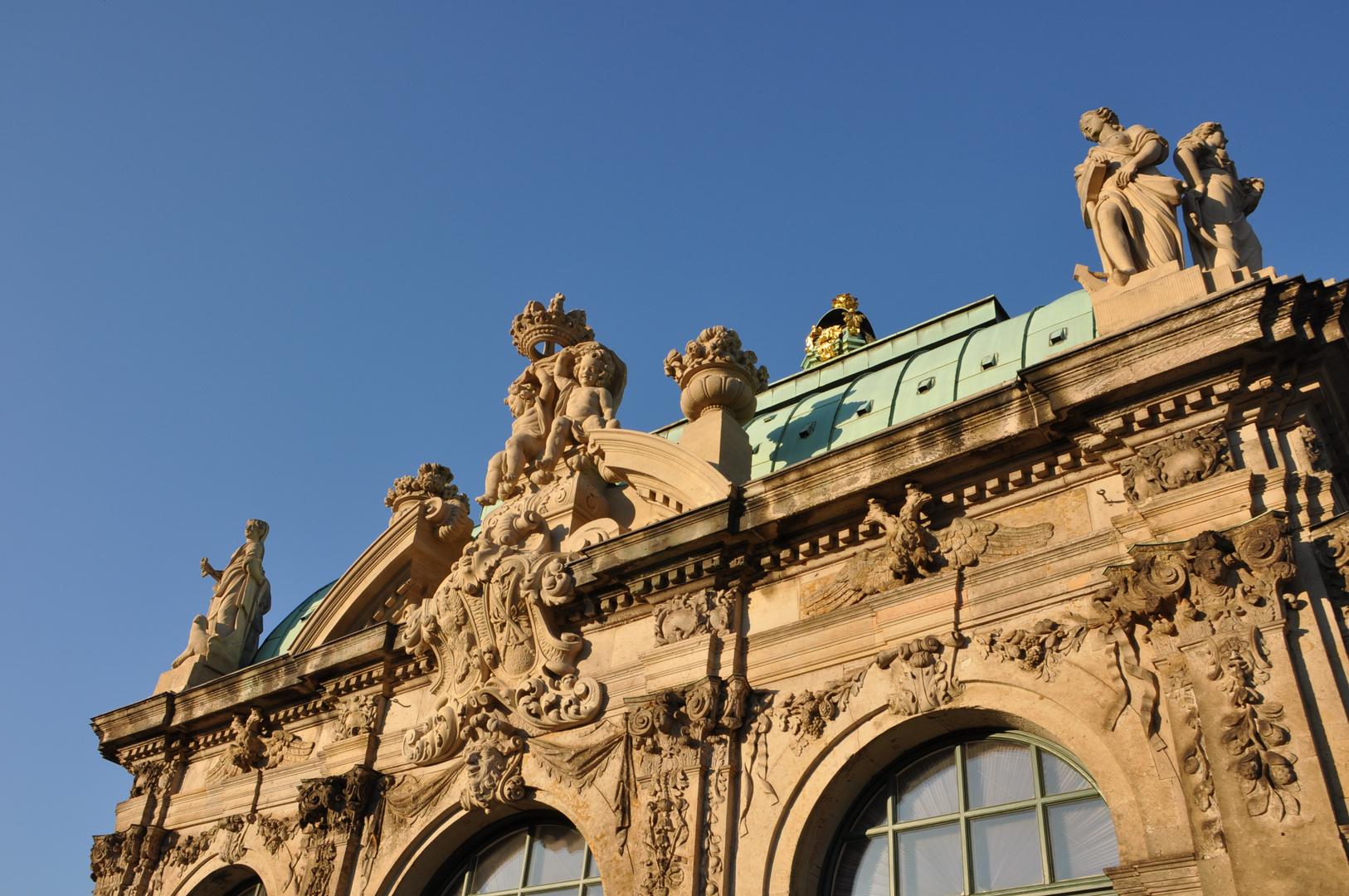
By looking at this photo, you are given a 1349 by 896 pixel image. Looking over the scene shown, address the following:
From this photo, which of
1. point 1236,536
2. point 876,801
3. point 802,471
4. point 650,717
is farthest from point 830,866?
point 1236,536

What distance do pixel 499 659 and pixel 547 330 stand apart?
15.1 ft

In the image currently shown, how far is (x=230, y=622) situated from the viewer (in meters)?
17.4

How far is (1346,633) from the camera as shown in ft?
25.0

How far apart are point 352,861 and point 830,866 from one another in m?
5.57

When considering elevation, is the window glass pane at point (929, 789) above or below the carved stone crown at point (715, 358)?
below

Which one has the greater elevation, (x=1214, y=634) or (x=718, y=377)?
(x=718, y=377)

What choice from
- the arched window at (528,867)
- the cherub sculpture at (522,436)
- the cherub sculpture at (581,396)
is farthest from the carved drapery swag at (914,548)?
the cherub sculpture at (522,436)

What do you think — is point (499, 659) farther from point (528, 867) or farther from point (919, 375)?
point (919, 375)

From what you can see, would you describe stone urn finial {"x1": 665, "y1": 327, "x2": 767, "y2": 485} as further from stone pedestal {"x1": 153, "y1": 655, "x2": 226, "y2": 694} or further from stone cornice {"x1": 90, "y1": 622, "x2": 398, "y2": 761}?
stone pedestal {"x1": 153, "y1": 655, "x2": 226, "y2": 694}

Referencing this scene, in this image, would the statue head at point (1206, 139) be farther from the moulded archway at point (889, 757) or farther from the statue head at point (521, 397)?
the statue head at point (521, 397)

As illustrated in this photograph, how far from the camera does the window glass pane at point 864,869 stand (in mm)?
9336

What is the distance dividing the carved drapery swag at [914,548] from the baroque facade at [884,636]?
0.09 feet

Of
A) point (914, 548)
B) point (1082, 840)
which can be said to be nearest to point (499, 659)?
point (914, 548)

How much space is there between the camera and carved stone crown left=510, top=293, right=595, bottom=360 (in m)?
15.0
